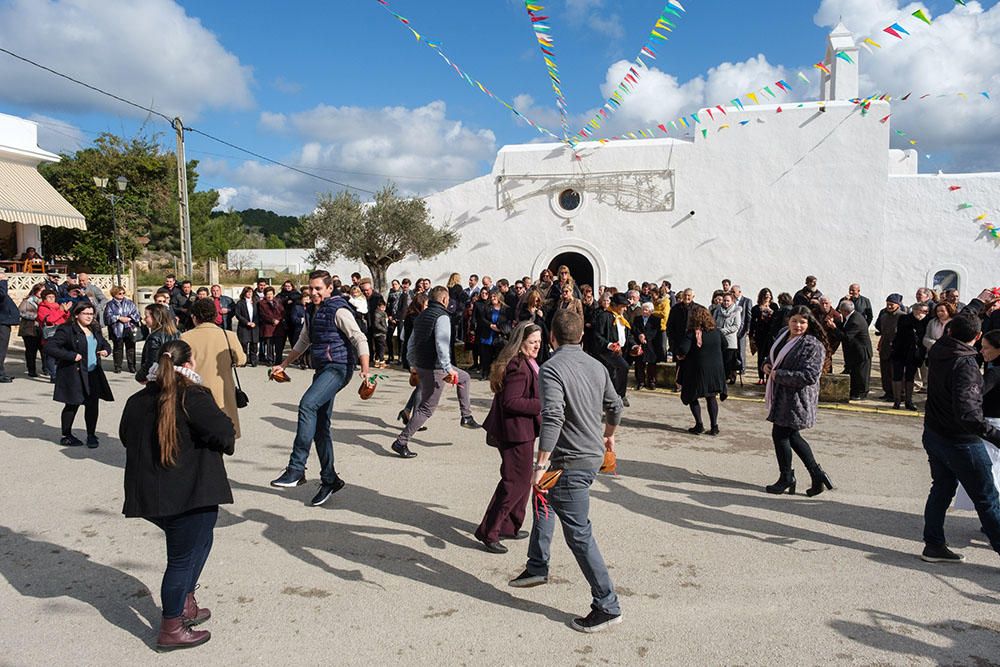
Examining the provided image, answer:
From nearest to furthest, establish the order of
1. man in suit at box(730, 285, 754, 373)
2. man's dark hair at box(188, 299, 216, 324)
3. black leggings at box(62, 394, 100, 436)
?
man's dark hair at box(188, 299, 216, 324) < black leggings at box(62, 394, 100, 436) < man in suit at box(730, 285, 754, 373)

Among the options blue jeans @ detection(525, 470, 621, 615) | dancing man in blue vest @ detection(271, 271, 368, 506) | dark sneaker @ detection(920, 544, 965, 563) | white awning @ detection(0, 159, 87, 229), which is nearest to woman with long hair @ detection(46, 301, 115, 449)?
dancing man in blue vest @ detection(271, 271, 368, 506)

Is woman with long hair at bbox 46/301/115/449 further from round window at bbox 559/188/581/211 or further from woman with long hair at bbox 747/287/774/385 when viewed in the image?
round window at bbox 559/188/581/211

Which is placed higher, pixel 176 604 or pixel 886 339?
pixel 886 339

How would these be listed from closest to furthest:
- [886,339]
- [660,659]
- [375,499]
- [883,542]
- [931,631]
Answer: [660,659] < [931,631] < [883,542] < [375,499] < [886,339]

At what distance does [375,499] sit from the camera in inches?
231

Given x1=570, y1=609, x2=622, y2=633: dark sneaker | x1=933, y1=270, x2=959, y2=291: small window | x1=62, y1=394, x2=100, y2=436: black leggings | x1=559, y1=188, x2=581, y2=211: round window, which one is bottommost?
x1=570, y1=609, x2=622, y2=633: dark sneaker

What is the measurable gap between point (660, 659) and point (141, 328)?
12.3 metres

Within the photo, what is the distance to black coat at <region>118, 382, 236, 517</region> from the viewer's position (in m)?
3.44

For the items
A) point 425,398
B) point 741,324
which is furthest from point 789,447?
point 741,324

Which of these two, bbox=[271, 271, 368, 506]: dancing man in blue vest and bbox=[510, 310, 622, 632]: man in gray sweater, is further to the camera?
bbox=[271, 271, 368, 506]: dancing man in blue vest

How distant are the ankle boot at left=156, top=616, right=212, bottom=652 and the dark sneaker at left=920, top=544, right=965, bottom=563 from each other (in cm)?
449

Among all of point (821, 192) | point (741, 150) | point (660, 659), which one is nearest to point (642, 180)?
point (741, 150)

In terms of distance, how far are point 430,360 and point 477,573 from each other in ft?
10.4

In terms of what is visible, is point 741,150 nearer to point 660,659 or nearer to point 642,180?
point 642,180
